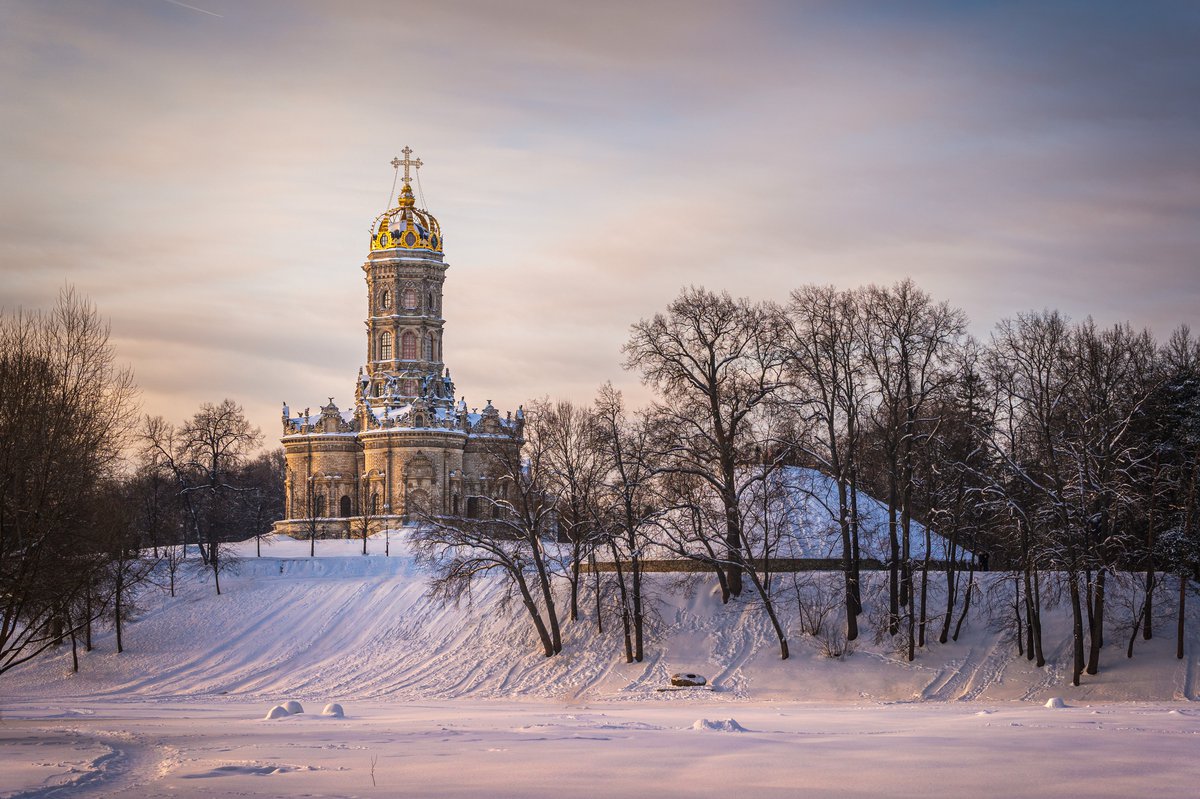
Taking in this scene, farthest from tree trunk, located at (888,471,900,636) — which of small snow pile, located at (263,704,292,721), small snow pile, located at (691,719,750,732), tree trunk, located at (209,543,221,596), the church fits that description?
the church


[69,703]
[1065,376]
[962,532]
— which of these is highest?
[1065,376]

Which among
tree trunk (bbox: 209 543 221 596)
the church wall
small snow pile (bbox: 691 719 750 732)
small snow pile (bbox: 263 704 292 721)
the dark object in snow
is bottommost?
the dark object in snow

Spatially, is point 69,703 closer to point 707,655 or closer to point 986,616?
point 707,655

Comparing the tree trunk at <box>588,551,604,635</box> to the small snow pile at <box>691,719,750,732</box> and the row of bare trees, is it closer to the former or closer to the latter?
the row of bare trees

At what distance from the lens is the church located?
84.6 metres

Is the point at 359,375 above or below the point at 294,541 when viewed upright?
above

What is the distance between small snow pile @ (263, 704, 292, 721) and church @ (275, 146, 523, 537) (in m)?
49.9

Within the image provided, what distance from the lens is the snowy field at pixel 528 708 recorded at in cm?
1655

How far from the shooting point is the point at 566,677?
4166 centimetres

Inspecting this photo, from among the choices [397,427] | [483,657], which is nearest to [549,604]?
[483,657]

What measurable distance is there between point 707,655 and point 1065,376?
13.2m

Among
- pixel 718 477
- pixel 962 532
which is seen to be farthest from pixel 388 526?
pixel 962 532

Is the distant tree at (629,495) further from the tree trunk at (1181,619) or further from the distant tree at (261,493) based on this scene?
the distant tree at (261,493)

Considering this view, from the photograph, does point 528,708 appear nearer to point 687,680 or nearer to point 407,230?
point 687,680
